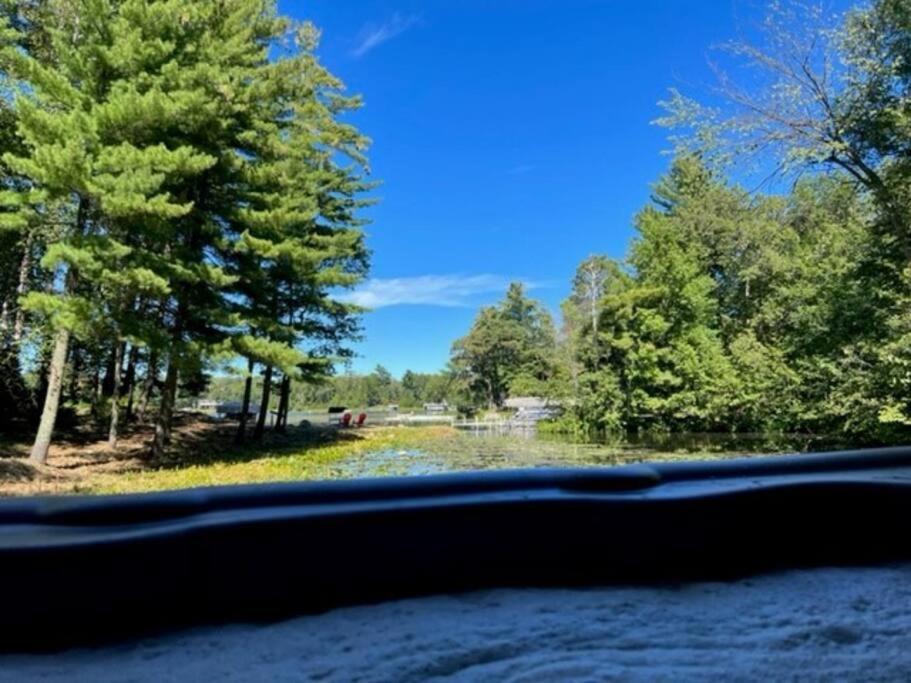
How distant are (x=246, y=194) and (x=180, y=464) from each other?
15.0ft

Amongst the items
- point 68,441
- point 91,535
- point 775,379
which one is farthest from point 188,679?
point 775,379

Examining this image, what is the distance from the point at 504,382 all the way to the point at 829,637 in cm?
3898

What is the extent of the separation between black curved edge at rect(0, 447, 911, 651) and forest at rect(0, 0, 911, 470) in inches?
283

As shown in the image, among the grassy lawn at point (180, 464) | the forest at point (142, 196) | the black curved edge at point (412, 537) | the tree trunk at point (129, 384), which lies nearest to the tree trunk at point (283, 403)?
the grassy lawn at point (180, 464)

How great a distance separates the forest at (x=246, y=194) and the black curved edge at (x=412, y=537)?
7186 mm

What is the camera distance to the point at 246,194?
9.93m

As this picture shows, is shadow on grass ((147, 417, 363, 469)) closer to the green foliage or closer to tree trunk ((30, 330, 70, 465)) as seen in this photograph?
tree trunk ((30, 330, 70, 465))

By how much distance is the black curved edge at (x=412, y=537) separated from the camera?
104 centimetres

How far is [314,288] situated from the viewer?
14.3 meters

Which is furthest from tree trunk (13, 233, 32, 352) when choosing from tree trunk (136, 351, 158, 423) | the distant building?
the distant building

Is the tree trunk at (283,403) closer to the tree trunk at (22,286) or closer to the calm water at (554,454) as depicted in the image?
the calm water at (554,454)

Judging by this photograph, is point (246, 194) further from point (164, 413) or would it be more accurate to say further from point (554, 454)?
point (554, 454)

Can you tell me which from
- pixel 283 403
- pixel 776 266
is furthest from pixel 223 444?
pixel 776 266

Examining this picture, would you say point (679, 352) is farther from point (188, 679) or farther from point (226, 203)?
point (188, 679)
